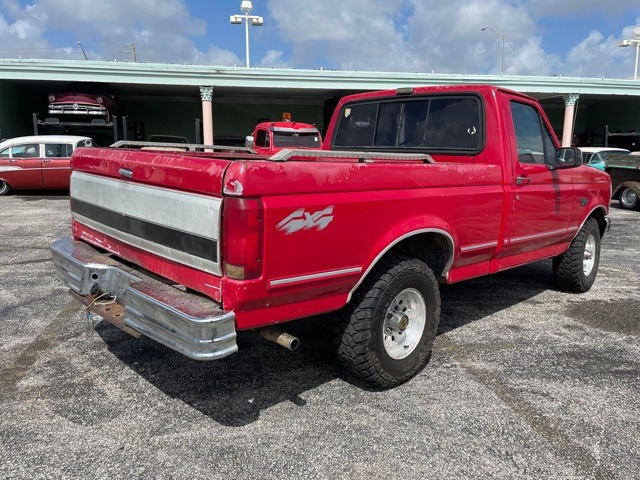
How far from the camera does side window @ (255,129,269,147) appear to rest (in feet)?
44.8

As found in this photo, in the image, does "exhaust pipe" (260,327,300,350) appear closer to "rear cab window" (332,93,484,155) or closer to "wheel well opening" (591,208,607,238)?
"rear cab window" (332,93,484,155)

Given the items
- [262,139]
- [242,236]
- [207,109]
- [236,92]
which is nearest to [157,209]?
[242,236]

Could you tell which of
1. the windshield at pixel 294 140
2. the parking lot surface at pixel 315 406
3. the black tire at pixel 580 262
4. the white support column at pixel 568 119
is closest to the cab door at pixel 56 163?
the windshield at pixel 294 140

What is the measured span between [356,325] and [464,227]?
45.6 inches

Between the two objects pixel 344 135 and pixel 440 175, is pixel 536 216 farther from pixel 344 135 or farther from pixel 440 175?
pixel 344 135

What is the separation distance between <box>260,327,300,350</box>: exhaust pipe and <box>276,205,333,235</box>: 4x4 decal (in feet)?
1.92

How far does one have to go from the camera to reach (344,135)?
210 inches

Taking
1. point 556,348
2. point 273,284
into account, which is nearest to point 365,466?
point 273,284

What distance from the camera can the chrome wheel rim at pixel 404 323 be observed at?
11.3ft

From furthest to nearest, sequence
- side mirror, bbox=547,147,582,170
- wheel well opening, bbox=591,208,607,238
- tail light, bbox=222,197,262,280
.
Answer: wheel well opening, bbox=591,208,607,238 < side mirror, bbox=547,147,582,170 < tail light, bbox=222,197,262,280

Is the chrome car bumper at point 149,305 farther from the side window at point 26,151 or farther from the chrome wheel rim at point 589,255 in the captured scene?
the side window at point 26,151

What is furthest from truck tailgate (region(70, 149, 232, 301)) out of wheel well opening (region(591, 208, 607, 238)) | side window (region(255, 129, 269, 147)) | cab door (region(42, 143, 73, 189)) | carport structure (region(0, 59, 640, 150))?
carport structure (region(0, 59, 640, 150))

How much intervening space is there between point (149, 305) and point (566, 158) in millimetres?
3813

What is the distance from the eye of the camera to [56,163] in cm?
1505
